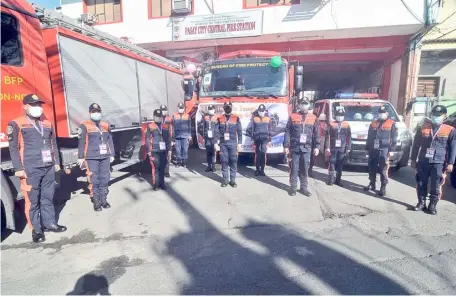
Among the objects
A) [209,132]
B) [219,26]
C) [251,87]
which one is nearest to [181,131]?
[209,132]

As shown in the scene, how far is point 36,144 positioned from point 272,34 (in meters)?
10.1

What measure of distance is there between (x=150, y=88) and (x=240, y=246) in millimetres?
5028

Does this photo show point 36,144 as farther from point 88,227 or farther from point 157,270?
point 157,270

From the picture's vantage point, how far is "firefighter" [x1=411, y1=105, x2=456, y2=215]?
4219 millimetres

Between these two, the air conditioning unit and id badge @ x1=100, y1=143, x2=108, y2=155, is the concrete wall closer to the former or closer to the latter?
the air conditioning unit

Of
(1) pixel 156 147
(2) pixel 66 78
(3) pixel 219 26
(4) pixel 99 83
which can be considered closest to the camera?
(2) pixel 66 78

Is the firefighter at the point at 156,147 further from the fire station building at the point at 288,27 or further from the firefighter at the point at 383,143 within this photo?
the fire station building at the point at 288,27

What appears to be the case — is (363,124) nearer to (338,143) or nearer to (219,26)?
(338,143)

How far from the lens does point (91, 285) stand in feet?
8.64

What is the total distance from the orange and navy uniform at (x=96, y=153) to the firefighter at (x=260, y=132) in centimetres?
315

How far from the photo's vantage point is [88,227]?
3.96 metres

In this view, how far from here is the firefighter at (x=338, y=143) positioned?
220 inches

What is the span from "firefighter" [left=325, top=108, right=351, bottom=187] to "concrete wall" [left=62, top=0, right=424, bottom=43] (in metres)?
6.64

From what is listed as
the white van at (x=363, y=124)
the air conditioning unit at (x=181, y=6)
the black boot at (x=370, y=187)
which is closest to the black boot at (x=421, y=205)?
the black boot at (x=370, y=187)
